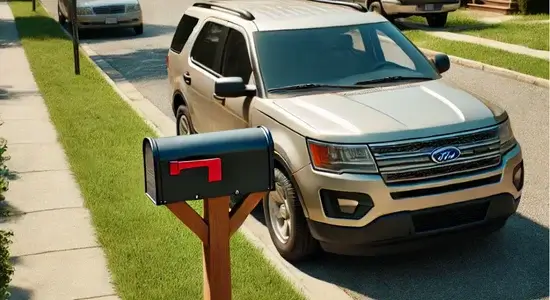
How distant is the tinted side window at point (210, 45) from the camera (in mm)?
7195

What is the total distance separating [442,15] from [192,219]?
1688 cm

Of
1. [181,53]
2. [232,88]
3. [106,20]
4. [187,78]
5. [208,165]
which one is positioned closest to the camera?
[208,165]

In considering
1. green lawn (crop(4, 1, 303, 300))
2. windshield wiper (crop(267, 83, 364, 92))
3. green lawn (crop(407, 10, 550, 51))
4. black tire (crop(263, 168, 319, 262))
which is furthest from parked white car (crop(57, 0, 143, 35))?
black tire (crop(263, 168, 319, 262))

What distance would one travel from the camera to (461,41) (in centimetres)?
1645

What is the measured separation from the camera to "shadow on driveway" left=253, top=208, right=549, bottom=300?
534 centimetres

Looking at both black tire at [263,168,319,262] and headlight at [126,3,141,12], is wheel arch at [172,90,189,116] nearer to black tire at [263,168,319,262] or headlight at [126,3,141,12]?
black tire at [263,168,319,262]

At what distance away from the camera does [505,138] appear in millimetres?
5676

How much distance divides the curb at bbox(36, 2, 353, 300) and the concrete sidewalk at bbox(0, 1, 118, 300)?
1.22 meters

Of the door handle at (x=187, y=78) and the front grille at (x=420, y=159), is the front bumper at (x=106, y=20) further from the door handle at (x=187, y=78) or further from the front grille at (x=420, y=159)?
Result: the front grille at (x=420, y=159)

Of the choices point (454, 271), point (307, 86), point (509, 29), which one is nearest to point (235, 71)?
point (307, 86)

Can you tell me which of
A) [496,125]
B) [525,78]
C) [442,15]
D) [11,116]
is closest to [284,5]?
[496,125]

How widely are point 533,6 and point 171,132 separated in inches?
603

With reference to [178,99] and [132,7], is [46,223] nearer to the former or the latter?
[178,99]

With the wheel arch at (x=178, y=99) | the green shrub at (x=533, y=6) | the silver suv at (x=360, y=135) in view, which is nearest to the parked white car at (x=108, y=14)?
the green shrub at (x=533, y=6)
